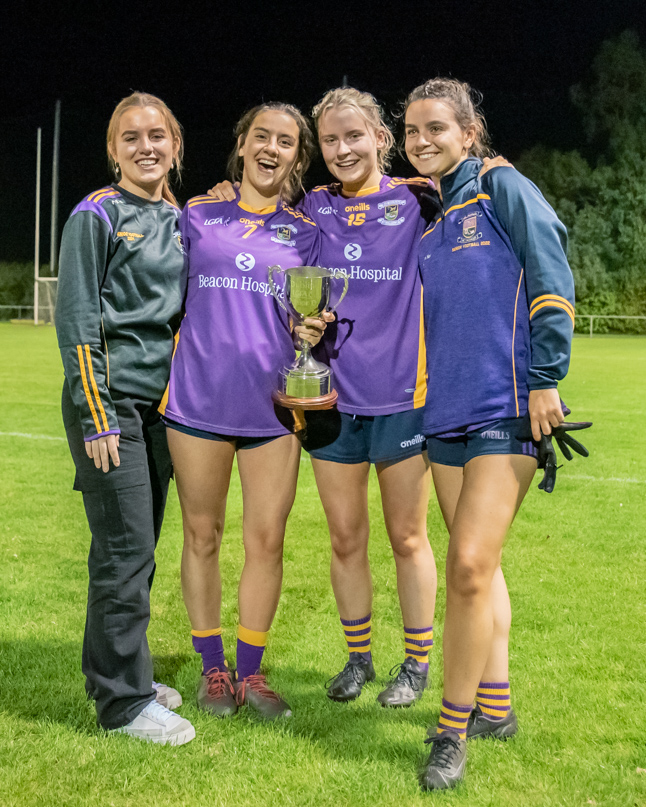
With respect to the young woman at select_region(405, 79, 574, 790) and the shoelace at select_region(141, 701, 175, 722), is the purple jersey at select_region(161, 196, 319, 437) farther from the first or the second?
the shoelace at select_region(141, 701, 175, 722)

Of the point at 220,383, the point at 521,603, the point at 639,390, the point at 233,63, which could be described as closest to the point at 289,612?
the point at 521,603

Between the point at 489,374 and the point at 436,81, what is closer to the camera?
the point at 489,374

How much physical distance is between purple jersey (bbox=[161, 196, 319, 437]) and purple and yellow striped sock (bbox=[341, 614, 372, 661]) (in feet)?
2.69

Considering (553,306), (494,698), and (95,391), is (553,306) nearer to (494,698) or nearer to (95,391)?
(494,698)

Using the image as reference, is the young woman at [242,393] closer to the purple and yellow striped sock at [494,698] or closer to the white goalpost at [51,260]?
the purple and yellow striped sock at [494,698]

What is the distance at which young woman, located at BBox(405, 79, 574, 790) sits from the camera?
2.28 metres

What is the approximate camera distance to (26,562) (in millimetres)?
4383

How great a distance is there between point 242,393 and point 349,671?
1.14m

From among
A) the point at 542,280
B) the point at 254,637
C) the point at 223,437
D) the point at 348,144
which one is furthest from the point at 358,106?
the point at 254,637

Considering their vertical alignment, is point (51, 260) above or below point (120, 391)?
below

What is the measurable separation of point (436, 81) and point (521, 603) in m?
2.42

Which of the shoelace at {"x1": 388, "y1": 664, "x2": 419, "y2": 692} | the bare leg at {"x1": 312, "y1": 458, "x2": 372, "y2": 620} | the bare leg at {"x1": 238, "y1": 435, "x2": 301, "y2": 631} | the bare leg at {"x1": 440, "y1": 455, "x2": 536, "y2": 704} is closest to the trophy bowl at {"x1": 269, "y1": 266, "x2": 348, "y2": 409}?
the bare leg at {"x1": 238, "y1": 435, "x2": 301, "y2": 631}

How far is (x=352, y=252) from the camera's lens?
2.82m

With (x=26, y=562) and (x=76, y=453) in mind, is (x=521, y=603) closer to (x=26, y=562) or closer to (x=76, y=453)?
(x=76, y=453)
